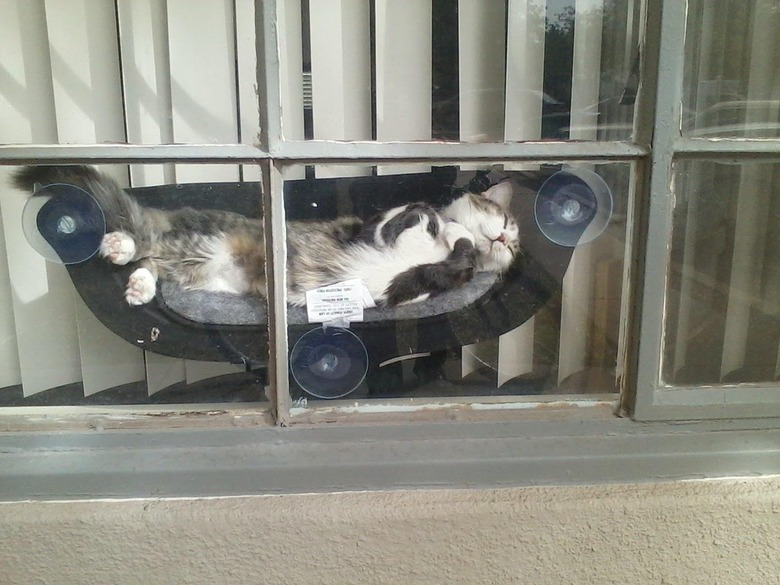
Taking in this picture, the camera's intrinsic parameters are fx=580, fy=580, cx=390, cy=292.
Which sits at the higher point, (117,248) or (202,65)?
(202,65)

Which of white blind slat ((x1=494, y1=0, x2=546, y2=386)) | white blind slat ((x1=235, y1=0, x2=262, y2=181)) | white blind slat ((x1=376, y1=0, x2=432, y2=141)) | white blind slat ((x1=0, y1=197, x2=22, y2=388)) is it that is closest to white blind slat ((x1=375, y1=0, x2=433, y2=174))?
white blind slat ((x1=376, y1=0, x2=432, y2=141))

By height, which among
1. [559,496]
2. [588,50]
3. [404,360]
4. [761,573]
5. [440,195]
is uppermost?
[588,50]

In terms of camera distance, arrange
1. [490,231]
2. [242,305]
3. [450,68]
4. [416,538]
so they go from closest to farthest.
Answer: [416,538] → [242,305] → [490,231] → [450,68]

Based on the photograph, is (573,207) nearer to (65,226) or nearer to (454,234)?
(454,234)

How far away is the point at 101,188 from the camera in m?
0.88

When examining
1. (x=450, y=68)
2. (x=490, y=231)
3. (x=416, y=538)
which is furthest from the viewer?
(x=450, y=68)

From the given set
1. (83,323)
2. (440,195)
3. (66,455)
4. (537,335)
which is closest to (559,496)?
(537,335)

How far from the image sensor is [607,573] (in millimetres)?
→ 811

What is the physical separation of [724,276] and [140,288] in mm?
937

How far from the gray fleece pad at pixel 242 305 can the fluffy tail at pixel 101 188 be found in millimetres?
116

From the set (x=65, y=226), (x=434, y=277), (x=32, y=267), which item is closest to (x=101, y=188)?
(x=65, y=226)

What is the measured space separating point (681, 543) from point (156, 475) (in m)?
0.73

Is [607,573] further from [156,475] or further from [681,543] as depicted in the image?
[156,475]

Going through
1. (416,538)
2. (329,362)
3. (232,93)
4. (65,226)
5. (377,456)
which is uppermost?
(232,93)
